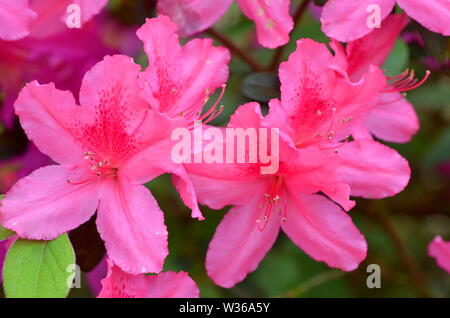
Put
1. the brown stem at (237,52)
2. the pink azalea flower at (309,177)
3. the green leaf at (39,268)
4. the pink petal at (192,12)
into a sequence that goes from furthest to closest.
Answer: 1. the brown stem at (237,52)
2. the pink petal at (192,12)
3. the pink azalea flower at (309,177)
4. the green leaf at (39,268)

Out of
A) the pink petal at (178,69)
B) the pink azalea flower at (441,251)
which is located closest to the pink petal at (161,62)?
the pink petal at (178,69)

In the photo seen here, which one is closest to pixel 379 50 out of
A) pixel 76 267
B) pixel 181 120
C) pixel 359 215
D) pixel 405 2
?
pixel 405 2

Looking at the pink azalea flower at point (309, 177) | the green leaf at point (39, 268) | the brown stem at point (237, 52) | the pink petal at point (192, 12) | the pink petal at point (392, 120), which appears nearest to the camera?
the green leaf at point (39, 268)

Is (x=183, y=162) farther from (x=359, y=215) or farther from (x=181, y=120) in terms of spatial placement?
(x=359, y=215)

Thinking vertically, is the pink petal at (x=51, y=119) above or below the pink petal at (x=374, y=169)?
above

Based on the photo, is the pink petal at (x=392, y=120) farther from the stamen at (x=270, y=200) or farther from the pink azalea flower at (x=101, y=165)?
the pink azalea flower at (x=101, y=165)

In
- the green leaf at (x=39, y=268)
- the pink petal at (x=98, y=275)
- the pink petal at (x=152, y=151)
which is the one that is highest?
the pink petal at (x=152, y=151)

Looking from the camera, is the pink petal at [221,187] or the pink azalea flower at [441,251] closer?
the pink petal at [221,187]

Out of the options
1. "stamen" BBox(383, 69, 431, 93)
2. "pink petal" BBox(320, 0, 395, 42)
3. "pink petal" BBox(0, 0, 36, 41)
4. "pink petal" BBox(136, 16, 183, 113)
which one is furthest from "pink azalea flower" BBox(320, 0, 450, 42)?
"pink petal" BBox(0, 0, 36, 41)

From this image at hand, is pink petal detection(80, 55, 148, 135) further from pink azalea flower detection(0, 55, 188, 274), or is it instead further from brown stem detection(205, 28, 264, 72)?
brown stem detection(205, 28, 264, 72)
